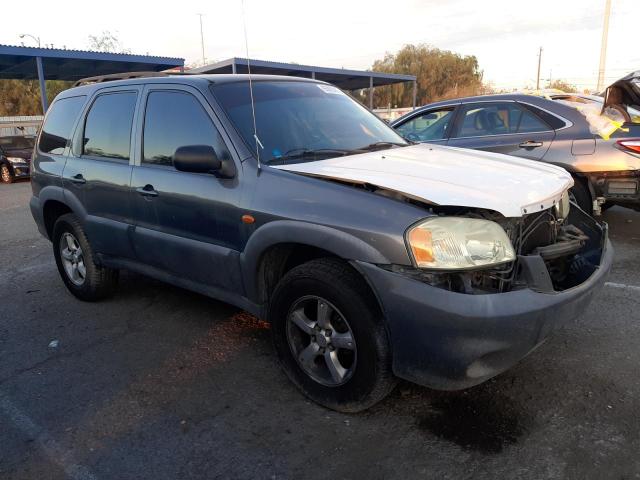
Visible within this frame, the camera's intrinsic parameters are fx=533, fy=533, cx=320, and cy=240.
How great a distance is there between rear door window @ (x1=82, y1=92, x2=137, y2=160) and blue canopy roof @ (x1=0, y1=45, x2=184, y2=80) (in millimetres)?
17496

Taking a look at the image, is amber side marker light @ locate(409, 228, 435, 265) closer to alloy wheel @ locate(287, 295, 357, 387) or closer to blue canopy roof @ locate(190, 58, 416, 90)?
alloy wheel @ locate(287, 295, 357, 387)

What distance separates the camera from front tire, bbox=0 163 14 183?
15.0m

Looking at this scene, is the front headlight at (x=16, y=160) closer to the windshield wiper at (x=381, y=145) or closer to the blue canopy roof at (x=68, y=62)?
the blue canopy roof at (x=68, y=62)

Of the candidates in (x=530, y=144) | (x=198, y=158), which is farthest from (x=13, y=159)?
(x=198, y=158)

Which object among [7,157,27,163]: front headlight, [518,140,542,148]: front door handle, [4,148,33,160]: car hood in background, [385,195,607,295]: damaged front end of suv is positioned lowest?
[7,157,27,163]: front headlight

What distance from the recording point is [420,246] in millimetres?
2465

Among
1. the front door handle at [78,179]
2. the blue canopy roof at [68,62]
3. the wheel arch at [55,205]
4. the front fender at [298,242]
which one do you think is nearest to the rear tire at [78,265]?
the wheel arch at [55,205]

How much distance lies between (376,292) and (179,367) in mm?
1656

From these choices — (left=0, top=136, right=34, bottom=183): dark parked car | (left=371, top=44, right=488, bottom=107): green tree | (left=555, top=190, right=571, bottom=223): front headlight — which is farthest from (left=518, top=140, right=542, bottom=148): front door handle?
(left=371, top=44, right=488, bottom=107): green tree

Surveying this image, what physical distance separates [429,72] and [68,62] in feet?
143

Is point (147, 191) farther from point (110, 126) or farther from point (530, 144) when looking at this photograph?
point (530, 144)

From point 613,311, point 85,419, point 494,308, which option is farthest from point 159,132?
point 613,311

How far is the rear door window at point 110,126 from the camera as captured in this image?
4.03 meters

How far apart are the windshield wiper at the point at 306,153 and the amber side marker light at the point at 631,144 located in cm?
349
